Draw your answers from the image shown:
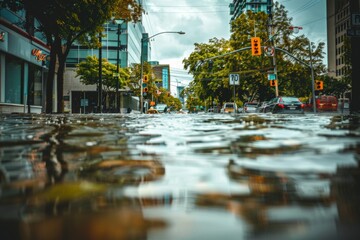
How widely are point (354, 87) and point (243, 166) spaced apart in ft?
42.0

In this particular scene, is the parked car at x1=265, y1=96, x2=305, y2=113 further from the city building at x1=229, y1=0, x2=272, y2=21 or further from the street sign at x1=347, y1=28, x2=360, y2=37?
the city building at x1=229, y1=0, x2=272, y2=21

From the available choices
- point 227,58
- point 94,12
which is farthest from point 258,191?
point 227,58

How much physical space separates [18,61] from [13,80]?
1515 mm

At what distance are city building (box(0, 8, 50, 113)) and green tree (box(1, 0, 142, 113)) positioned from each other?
5.30 ft

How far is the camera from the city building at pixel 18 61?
768 inches

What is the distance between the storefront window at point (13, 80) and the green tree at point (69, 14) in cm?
445

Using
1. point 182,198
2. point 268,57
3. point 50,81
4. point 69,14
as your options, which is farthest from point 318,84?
point 182,198

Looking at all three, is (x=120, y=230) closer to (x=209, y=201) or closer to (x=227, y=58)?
(x=209, y=201)

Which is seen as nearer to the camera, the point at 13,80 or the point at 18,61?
the point at 13,80

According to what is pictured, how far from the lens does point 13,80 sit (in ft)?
70.8

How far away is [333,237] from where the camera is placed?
711mm

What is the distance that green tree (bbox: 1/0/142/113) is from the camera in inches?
553

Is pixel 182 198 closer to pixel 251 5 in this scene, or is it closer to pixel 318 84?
pixel 318 84

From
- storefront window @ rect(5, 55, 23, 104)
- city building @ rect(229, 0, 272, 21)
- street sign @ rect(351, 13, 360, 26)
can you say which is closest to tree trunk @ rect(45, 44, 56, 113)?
storefront window @ rect(5, 55, 23, 104)
